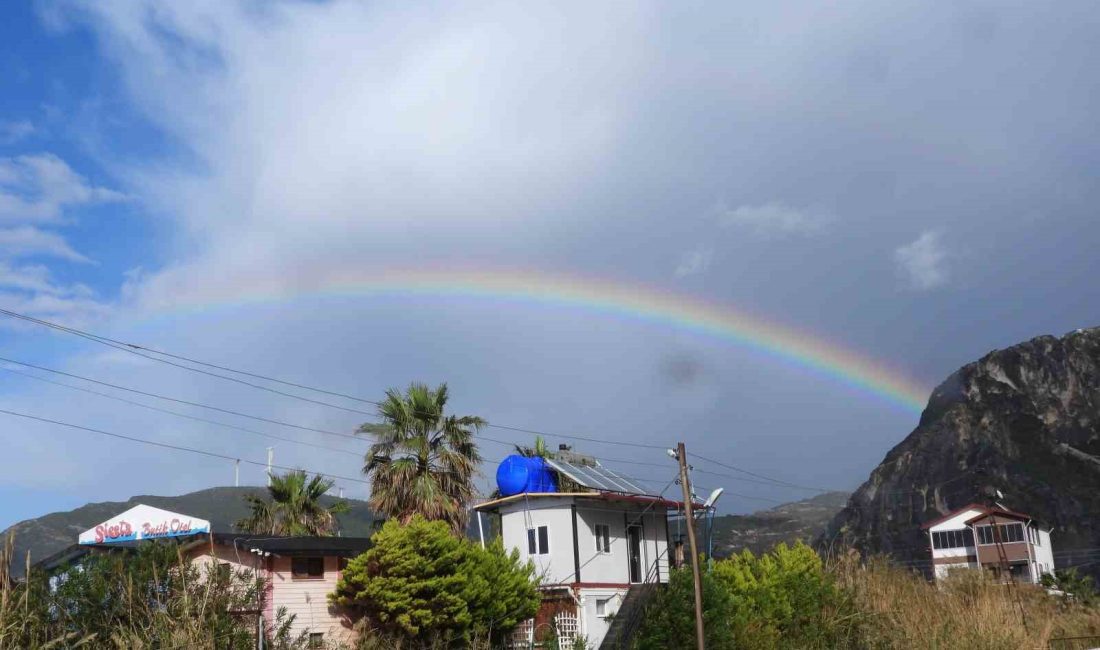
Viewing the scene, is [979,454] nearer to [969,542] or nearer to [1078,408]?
[1078,408]

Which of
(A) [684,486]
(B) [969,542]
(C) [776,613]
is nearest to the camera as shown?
(A) [684,486]

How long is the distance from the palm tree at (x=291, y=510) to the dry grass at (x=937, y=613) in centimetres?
2289

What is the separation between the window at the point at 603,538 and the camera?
37656 millimetres

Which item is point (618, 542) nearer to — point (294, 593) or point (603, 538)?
point (603, 538)

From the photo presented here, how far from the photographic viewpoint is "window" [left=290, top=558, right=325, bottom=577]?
3073 cm

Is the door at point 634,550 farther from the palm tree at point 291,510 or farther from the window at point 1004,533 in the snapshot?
the window at point 1004,533

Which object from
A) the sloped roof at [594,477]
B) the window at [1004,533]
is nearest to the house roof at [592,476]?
the sloped roof at [594,477]

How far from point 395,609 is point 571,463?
46.5ft

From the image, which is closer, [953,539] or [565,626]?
[565,626]

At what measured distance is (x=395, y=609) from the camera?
28.1 meters

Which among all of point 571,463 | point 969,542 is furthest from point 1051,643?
point 969,542

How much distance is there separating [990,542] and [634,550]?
58.3 meters

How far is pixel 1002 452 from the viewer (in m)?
156

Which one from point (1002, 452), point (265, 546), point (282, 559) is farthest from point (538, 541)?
point (1002, 452)
